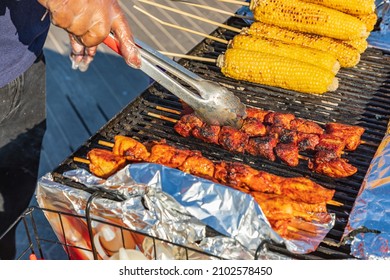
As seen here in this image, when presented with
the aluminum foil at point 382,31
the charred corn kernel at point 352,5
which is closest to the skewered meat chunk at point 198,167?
the charred corn kernel at point 352,5

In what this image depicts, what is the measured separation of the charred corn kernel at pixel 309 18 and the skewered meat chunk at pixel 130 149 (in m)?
1.98

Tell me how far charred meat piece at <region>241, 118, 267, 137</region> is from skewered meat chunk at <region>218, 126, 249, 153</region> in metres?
0.07

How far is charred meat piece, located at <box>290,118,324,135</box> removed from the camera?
4105 mm

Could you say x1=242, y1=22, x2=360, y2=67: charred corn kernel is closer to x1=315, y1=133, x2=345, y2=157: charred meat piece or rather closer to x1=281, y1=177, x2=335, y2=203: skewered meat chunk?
x1=315, y1=133, x2=345, y2=157: charred meat piece

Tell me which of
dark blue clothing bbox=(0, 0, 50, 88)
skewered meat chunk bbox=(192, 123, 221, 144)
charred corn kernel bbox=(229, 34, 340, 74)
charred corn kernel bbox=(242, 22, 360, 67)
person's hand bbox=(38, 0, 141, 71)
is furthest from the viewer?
charred corn kernel bbox=(242, 22, 360, 67)

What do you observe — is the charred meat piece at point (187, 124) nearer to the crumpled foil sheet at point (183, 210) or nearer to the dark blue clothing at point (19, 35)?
the crumpled foil sheet at point (183, 210)

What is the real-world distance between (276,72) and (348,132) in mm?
923

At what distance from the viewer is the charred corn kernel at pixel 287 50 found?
15.4 feet

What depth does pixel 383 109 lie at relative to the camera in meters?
4.42

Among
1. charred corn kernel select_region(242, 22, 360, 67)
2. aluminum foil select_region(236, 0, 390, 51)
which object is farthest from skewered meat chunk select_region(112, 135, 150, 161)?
aluminum foil select_region(236, 0, 390, 51)

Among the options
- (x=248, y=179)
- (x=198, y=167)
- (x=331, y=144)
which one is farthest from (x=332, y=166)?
(x=198, y=167)
